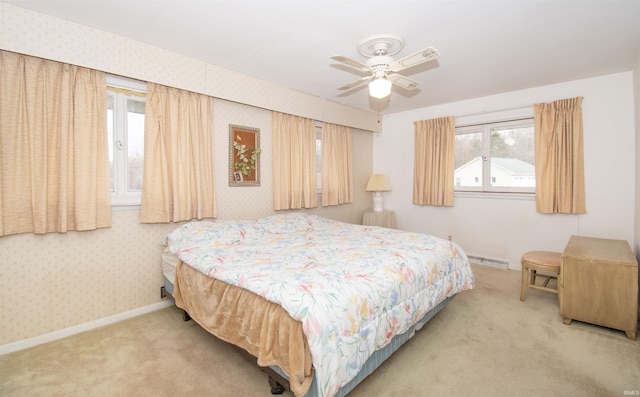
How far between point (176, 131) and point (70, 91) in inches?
31.8

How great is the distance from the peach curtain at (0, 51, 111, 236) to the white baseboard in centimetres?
81

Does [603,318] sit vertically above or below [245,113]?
below

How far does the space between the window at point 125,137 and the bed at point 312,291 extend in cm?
59

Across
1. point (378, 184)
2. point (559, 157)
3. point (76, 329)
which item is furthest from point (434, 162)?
Answer: point (76, 329)

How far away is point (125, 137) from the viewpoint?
2652 mm

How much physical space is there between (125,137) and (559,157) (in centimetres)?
478

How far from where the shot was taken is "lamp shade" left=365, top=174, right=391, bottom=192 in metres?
4.82

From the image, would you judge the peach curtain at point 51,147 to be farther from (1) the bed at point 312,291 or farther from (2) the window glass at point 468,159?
(2) the window glass at point 468,159

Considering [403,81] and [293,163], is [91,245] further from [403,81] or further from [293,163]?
[403,81]

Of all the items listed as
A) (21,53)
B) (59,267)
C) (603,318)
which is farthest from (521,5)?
Answer: (59,267)

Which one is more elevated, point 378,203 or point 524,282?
point 378,203

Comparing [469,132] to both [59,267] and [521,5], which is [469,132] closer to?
[521,5]

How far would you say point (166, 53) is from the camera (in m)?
2.73

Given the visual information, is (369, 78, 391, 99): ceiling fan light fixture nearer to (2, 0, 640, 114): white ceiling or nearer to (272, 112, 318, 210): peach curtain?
(2, 0, 640, 114): white ceiling
